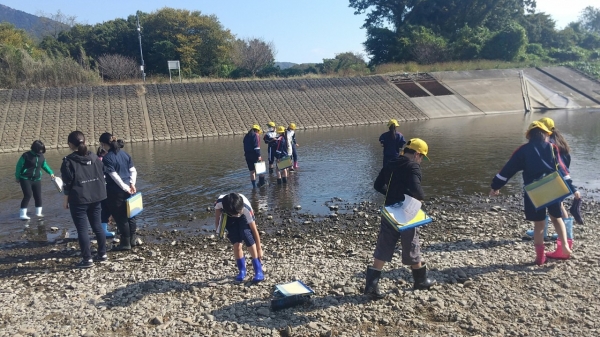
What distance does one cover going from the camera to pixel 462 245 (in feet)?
22.8

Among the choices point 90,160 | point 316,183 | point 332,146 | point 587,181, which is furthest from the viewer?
point 332,146

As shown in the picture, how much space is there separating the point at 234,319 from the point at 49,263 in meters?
3.69

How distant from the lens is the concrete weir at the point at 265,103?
2625 cm

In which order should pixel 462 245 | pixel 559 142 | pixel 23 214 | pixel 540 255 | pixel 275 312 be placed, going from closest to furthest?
pixel 275 312 < pixel 540 255 < pixel 559 142 < pixel 462 245 < pixel 23 214

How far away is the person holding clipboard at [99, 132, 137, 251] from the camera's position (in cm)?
733

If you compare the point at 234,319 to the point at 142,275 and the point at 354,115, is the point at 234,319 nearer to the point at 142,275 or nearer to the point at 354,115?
the point at 142,275

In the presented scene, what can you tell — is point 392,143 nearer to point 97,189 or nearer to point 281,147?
point 281,147

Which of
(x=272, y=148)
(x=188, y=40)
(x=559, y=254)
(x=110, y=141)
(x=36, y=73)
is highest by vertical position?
(x=188, y=40)

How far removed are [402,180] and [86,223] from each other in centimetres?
451

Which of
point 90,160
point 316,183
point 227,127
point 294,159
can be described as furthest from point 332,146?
point 90,160

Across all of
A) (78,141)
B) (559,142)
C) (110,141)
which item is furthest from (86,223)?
(559,142)

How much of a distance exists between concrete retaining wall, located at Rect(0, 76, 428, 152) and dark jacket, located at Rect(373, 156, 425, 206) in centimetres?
2204

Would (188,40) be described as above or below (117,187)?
above

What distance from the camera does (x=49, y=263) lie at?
696 cm
